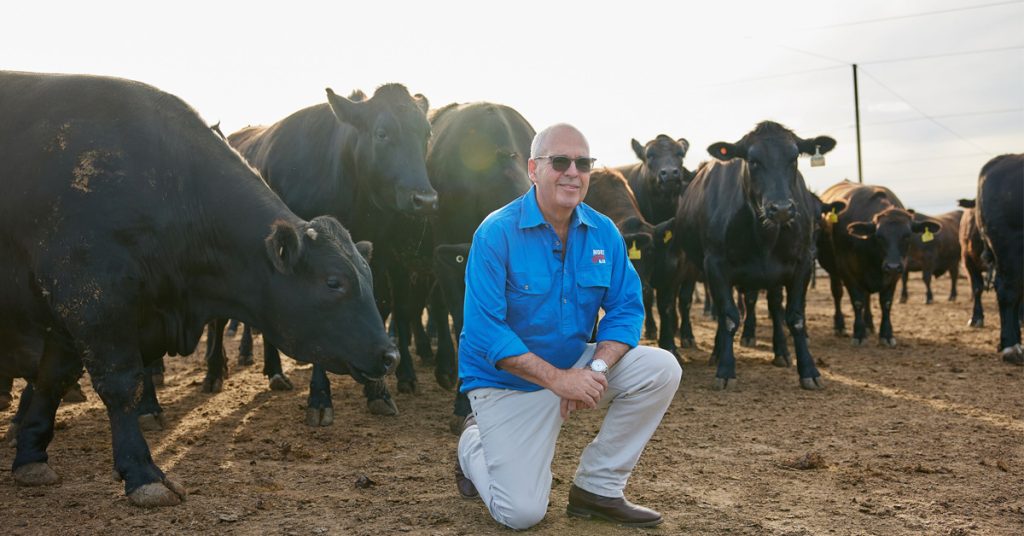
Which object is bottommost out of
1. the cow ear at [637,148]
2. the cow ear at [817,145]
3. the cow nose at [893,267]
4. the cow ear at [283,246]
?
the cow nose at [893,267]

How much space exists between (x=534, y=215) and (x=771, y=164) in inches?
183

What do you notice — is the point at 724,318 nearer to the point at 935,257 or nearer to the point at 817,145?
the point at 817,145

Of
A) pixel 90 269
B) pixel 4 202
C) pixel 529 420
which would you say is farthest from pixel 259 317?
pixel 529 420

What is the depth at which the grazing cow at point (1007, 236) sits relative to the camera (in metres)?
10.1

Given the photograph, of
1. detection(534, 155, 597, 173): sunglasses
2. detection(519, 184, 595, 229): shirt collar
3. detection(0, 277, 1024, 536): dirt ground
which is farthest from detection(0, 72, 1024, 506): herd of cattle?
detection(534, 155, 597, 173): sunglasses

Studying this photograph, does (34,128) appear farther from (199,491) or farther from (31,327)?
(199,491)

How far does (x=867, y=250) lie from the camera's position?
1243cm

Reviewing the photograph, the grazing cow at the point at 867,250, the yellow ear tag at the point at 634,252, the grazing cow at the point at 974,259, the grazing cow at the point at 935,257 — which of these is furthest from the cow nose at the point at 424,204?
the grazing cow at the point at 935,257

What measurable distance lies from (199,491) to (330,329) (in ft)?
3.73

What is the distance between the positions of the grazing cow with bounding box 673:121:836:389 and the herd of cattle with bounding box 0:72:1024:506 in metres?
0.02

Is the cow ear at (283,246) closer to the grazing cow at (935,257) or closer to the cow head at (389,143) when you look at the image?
the cow head at (389,143)

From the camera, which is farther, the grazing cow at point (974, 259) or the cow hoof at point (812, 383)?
the grazing cow at point (974, 259)

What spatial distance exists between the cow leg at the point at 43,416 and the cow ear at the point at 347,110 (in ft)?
9.54

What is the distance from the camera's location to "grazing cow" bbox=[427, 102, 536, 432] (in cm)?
723
